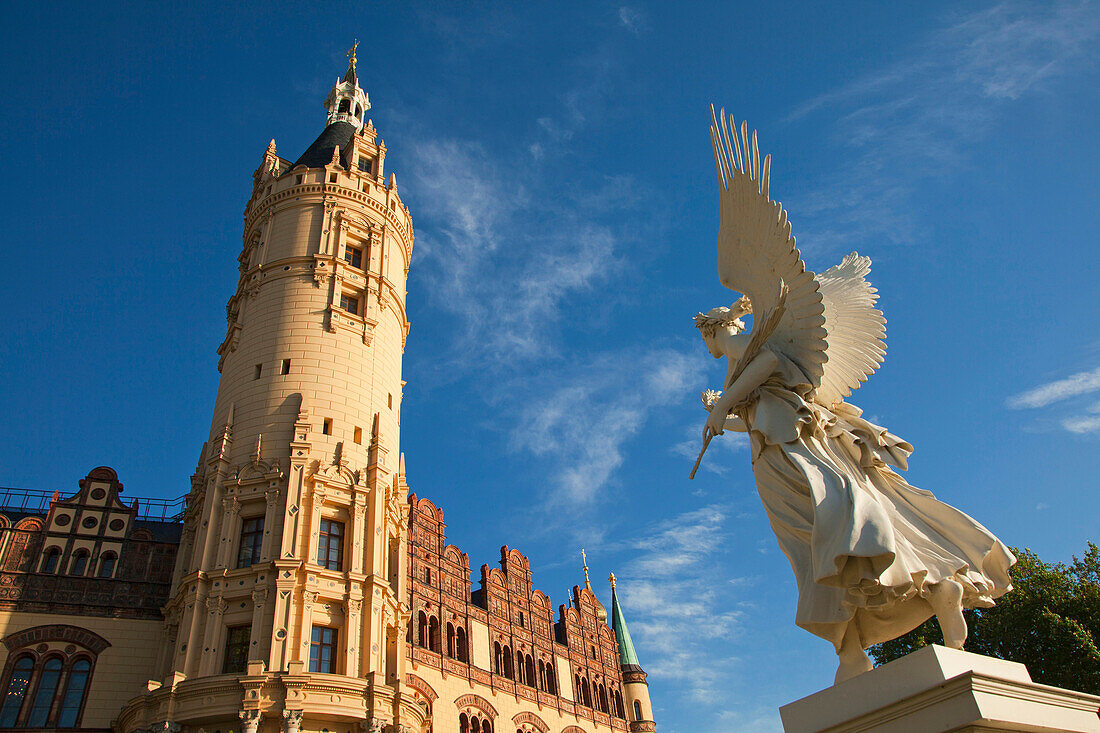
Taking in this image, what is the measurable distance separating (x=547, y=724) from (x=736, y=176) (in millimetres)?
29068

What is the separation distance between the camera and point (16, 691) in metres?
19.3

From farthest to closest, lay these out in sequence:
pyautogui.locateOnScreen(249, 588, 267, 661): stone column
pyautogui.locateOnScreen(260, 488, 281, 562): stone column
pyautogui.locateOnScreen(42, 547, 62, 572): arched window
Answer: pyautogui.locateOnScreen(42, 547, 62, 572): arched window, pyautogui.locateOnScreen(260, 488, 281, 562): stone column, pyautogui.locateOnScreen(249, 588, 267, 661): stone column

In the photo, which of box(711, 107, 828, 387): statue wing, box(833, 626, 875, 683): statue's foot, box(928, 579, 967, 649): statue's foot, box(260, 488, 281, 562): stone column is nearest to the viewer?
box(928, 579, 967, 649): statue's foot

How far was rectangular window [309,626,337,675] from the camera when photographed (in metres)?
19.4

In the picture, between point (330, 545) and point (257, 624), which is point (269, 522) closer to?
point (330, 545)

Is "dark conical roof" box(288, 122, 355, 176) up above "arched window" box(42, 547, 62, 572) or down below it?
above

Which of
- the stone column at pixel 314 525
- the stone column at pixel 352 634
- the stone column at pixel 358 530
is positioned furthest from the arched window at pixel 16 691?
the stone column at pixel 358 530

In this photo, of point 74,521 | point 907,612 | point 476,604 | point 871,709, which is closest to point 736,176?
point 907,612

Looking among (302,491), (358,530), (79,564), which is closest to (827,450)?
(358,530)

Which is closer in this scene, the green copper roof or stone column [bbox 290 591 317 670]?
stone column [bbox 290 591 317 670]

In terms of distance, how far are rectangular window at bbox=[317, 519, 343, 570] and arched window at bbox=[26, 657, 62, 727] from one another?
23.8ft

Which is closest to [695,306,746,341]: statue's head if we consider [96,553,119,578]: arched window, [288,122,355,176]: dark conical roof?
[96,553,119,578]: arched window

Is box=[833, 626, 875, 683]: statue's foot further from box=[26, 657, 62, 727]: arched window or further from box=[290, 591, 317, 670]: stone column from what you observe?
box=[26, 657, 62, 727]: arched window

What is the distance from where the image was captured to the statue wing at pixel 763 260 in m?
6.38
